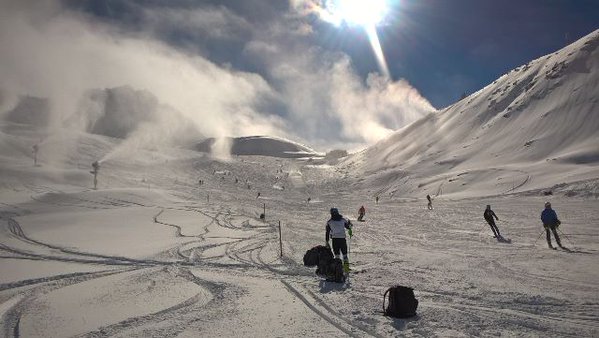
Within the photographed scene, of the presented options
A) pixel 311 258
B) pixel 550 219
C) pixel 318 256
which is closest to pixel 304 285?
pixel 318 256

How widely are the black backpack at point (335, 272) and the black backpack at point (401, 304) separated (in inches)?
111

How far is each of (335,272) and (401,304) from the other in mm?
3180

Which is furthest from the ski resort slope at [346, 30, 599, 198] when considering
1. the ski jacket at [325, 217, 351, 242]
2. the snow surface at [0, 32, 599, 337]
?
the ski jacket at [325, 217, 351, 242]

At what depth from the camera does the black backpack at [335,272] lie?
11.1m

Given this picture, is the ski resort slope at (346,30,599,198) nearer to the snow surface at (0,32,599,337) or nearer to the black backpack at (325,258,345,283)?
the snow surface at (0,32,599,337)

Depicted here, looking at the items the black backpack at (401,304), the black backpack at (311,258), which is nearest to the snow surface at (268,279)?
the black backpack at (401,304)

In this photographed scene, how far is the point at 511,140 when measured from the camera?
97.8 m

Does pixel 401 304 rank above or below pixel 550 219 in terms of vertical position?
below

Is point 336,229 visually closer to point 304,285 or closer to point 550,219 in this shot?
point 304,285

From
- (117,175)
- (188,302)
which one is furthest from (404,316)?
(117,175)

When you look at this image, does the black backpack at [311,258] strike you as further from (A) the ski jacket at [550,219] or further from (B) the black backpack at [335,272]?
(A) the ski jacket at [550,219]

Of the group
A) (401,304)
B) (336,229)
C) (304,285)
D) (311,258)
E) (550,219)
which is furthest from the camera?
(550,219)

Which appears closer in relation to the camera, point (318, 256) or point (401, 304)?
point (401, 304)

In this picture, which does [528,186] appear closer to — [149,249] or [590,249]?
[590,249]
